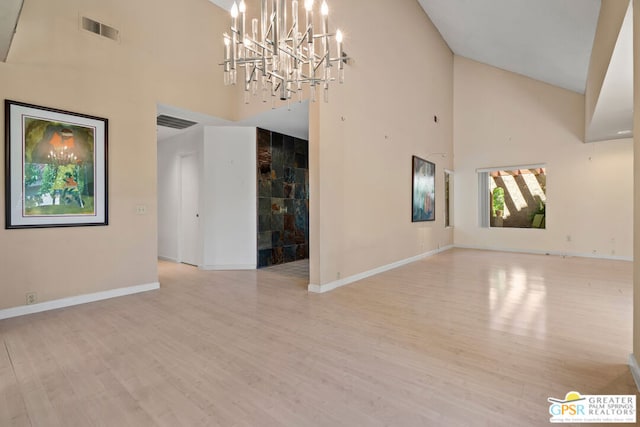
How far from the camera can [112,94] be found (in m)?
3.99

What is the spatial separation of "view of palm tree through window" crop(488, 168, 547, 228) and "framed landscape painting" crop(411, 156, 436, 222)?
330cm

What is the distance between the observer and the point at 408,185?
250 inches

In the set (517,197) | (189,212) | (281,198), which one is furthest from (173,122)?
(517,197)

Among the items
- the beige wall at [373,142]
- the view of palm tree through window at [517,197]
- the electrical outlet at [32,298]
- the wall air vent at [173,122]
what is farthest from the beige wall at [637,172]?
the view of palm tree through window at [517,197]

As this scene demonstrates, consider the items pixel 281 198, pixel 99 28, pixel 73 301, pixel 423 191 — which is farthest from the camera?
pixel 423 191

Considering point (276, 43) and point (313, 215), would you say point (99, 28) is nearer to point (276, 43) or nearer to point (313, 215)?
point (276, 43)

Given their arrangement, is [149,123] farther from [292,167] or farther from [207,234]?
[292,167]

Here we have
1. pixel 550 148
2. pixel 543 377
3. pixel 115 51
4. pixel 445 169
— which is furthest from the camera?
pixel 445 169

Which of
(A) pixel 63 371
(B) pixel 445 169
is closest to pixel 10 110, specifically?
(A) pixel 63 371

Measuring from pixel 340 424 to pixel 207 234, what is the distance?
16.0ft

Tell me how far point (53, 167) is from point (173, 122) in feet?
8.00

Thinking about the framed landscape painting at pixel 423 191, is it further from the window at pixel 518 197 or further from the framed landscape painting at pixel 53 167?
the framed landscape painting at pixel 53 167

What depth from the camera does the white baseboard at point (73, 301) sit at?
10.6 ft

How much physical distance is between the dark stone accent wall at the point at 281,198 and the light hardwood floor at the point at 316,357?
206cm
